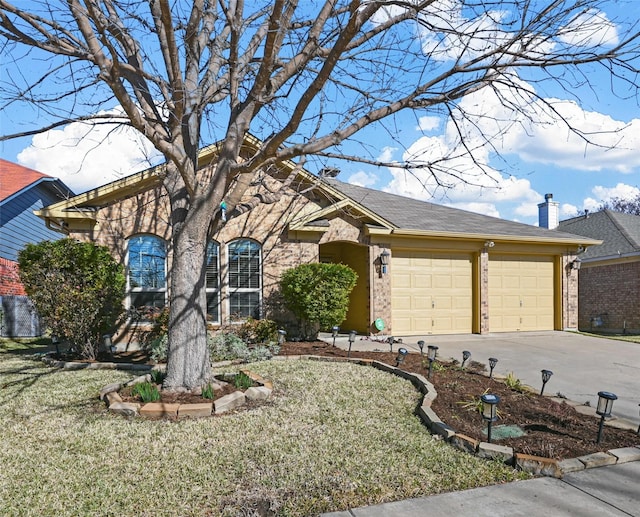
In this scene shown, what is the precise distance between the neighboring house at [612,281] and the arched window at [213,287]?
13.1 metres

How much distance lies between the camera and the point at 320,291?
10.6 meters

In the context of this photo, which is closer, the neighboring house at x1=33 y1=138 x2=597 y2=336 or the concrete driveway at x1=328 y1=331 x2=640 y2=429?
the concrete driveway at x1=328 y1=331 x2=640 y2=429

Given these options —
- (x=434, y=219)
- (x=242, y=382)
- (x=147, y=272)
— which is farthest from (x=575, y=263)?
(x=147, y=272)

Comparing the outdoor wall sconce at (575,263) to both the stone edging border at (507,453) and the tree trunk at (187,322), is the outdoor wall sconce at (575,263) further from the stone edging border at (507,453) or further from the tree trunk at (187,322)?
the tree trunk at (187,322)

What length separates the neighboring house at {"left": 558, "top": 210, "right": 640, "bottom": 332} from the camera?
16250 mm

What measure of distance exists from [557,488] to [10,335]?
55.7 feet

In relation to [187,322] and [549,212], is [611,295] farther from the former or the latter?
[187,322]


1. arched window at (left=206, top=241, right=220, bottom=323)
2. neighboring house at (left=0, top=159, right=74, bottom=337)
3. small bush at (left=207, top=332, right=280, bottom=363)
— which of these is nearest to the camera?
small bush at (left=207, top=332, right=280, bottom=363)

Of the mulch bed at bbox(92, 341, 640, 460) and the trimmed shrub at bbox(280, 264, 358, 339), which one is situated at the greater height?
the trimmed shrub at bbox(280, 264, 358, 339)

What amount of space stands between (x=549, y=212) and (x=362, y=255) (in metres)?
12.1

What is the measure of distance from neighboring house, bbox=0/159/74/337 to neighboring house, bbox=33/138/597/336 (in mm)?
5751

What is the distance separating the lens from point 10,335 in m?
15.2

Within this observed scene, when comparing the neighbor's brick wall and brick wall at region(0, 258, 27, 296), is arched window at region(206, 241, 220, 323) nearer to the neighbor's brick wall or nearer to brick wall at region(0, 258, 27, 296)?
brick wall at region(0, 258, 27, 296)

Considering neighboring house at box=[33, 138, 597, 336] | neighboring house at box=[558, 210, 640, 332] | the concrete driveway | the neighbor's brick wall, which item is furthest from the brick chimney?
the concrete driveway
